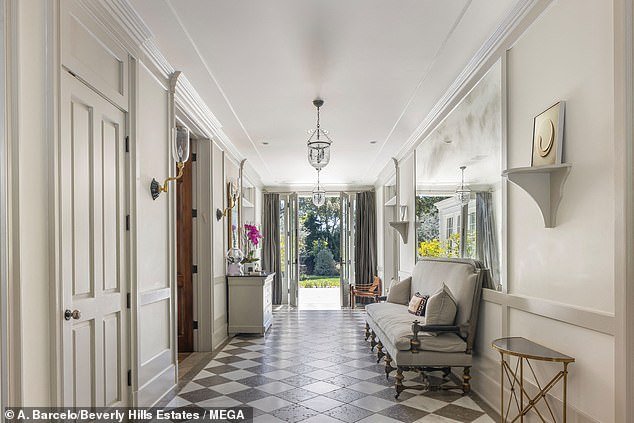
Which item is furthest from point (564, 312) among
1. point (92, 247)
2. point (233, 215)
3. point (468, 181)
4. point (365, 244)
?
point (365, 244)

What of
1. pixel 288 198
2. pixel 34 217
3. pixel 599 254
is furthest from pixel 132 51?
pixel 288 198

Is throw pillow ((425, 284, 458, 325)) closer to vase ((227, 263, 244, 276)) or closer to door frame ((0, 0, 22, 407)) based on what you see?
door frame ((0, 0, 22, 407))

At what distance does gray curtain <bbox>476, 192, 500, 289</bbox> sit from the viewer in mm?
3492

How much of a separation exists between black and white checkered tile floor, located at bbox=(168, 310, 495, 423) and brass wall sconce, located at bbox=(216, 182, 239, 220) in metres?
1.67

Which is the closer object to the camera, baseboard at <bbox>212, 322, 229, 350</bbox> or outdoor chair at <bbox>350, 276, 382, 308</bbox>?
baseboard at <bbox>212, 322, 229, 350</bbox>

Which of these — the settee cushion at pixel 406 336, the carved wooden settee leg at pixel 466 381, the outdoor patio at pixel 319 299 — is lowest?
the outdoor patio at pixel 319 299

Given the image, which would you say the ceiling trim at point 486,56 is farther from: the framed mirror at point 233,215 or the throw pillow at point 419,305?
the framed mirror at point 233,215

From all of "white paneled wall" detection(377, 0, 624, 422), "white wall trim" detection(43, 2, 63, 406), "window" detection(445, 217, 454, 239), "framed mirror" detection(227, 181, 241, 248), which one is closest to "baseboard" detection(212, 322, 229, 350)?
"framed mirror" detection(227, 181, 241, 248)

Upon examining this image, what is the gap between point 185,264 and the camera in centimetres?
545

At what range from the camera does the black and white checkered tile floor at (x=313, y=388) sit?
3295 millimetres

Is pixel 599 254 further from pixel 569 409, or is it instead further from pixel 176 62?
pixel 176 62

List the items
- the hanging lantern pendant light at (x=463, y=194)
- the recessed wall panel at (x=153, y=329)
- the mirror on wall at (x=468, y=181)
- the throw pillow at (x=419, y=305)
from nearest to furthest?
the recessed wall panel at (x=153, y=329) → the mirror on wall at (x=468, y=181) → the hanging lantern pendant light at (x=463, y=194) → the throw pillow at (x=419, y=305)

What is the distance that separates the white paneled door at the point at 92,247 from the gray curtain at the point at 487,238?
2660 millimetres

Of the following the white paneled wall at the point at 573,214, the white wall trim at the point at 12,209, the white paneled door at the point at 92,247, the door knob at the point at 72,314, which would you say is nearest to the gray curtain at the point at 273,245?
the white paneled door at the point at 92,247
